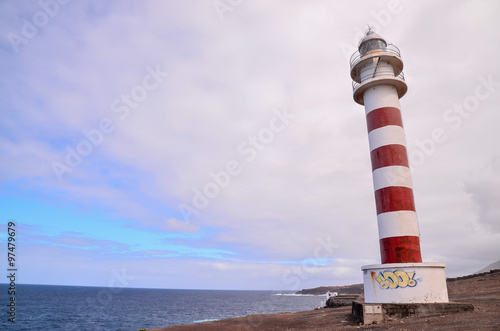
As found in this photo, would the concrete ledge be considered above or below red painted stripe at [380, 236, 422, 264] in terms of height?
below

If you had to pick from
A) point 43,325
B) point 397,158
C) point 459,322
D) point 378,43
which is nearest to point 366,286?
point 459,322

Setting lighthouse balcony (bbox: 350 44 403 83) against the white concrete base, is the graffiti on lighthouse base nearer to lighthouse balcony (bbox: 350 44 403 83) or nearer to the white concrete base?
the white concrete base

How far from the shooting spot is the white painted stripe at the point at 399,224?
15.4 meters

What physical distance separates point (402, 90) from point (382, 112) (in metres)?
2.43

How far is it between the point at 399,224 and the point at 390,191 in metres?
1.65

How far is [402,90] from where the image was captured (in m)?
18.4

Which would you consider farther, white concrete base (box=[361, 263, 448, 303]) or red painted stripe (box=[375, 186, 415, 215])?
red painted stripe (box=[375, 186, 415, 215])

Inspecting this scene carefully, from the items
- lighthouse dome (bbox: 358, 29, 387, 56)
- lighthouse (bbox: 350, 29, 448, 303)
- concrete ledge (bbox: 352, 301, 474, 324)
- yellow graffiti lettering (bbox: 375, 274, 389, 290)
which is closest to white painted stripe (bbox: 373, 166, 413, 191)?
lighthouse (bbox: 350, 29, 448, 303)

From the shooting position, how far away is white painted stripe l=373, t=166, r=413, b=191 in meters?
16.1

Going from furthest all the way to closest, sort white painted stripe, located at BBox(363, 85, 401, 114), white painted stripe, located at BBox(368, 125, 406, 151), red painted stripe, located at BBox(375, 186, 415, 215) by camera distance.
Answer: white painted stripe, located at BBox(363, 85, 401, 114) < white painted stripe, located at BBox(368, 125, 406, 151) < red painted stripe, located at BBox(375, 186, 415, 215)

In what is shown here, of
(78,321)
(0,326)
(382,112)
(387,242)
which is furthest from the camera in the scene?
(78,321)

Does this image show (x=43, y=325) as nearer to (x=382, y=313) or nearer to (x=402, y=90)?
(x=382, y=313)

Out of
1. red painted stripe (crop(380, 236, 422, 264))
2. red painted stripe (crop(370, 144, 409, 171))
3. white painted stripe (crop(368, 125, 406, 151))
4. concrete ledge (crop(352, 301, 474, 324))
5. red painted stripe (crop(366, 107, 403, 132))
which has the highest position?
red painted stripe (crop(366, 107, 403, 132))

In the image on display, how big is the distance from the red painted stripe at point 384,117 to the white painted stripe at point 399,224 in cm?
474
